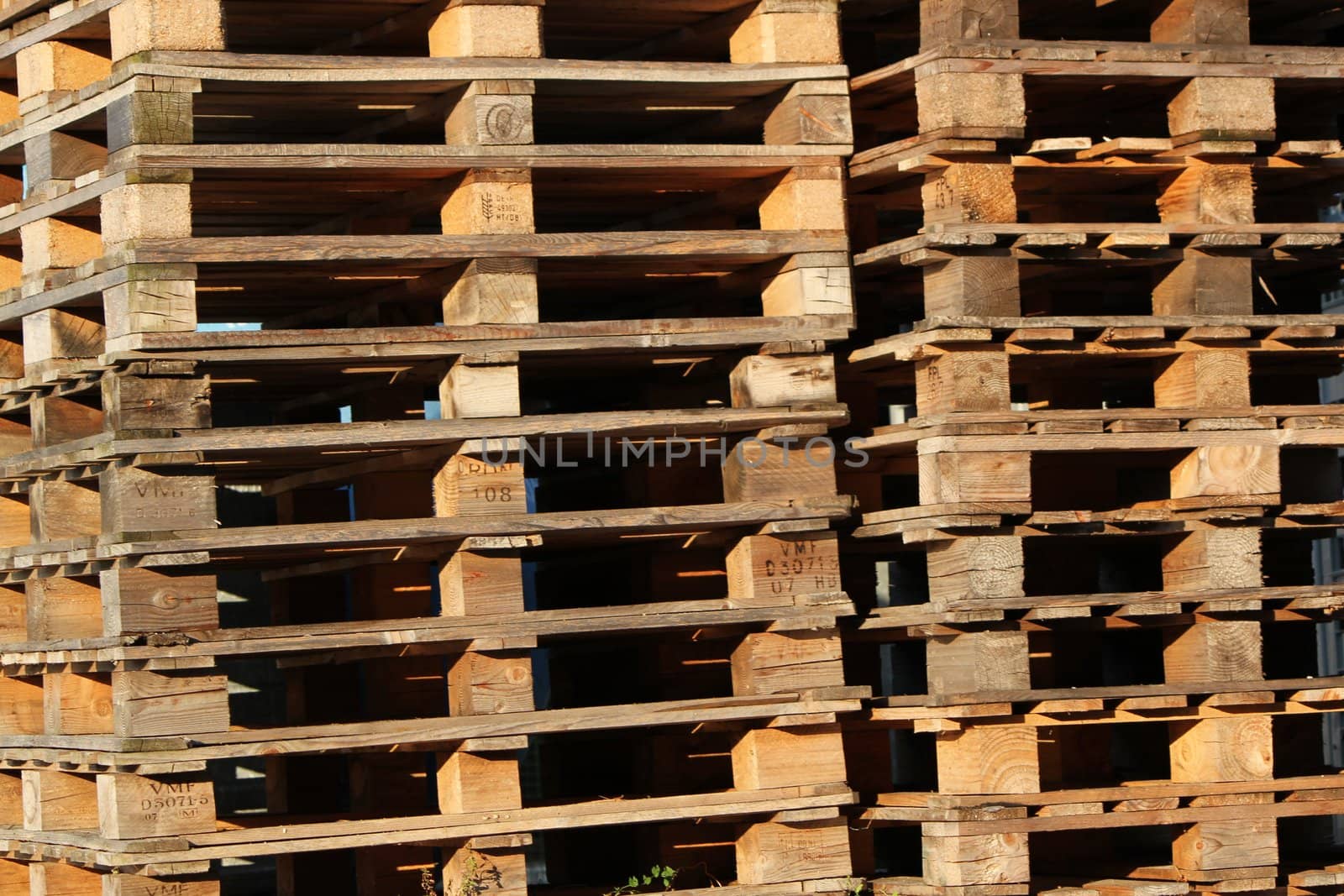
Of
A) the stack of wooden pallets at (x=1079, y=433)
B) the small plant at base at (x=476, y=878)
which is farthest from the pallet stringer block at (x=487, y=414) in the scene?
the stack of wooden pallets at (x=1079, y=433)

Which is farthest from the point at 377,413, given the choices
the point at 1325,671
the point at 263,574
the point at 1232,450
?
the point at 1325,671

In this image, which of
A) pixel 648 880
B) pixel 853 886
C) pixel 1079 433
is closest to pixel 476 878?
pixel 648 880

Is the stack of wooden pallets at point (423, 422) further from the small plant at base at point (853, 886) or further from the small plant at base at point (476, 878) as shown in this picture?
the small plant at base at point (853, 886)

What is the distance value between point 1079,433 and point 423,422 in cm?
282

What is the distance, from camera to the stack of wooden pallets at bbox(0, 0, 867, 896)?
8.10 m

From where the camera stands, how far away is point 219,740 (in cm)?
808

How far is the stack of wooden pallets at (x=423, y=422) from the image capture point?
8102mm

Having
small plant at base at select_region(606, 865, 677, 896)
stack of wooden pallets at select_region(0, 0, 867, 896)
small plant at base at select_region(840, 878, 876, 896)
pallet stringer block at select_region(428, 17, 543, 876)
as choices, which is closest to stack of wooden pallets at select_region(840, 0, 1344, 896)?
small plant at base at select_region(840, 878, 876, 896)

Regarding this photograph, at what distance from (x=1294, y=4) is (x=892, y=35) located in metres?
1.97

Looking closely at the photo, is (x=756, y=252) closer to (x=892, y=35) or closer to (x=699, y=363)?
(x=699, y=363)

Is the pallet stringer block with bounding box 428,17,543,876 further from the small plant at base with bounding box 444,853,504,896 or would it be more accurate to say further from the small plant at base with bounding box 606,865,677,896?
the small plant at base with bounding box 606,865,677,896

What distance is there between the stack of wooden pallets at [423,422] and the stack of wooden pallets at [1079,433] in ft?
1.50

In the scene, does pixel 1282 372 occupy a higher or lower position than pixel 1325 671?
higher

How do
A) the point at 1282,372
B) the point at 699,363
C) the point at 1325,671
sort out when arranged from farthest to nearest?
1. the point at 1325,671
2. the point at 1282,372
3. the point at 699,363
